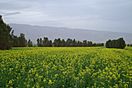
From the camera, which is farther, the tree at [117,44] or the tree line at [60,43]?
the tree line at [60,43]

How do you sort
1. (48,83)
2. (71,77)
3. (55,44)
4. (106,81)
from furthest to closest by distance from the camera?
(55,44) → (71,77) → (106,81) → (48,83)

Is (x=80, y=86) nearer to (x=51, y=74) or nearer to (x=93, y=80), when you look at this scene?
(x=93, y=80)

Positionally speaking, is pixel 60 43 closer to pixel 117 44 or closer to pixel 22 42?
pixel 22 42

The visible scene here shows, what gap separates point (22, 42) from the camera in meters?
61.2

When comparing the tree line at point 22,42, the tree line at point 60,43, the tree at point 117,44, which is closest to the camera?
the tree line at point 22,42

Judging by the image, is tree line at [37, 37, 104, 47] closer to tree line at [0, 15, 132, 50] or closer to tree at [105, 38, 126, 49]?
tree line at [0, 15, 132, 50]

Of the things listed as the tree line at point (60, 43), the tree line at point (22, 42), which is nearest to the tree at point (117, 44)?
the tree line at point (22, 42)

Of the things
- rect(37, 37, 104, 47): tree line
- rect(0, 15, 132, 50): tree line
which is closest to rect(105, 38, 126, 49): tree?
rect(0, 15, 132, 50): tree line

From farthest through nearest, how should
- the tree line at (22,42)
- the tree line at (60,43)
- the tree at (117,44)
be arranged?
the tree line at (60,43)
the tree at (117,44)
the tree line at (22,42)

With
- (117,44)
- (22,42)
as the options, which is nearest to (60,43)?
(22,42)

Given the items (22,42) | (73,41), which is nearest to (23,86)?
(22,42)

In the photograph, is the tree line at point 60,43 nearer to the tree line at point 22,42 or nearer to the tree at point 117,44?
the tree line at point 22,42

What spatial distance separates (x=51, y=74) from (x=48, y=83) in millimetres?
2533

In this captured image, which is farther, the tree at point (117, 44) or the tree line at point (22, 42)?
the tree at point (117, 44)
